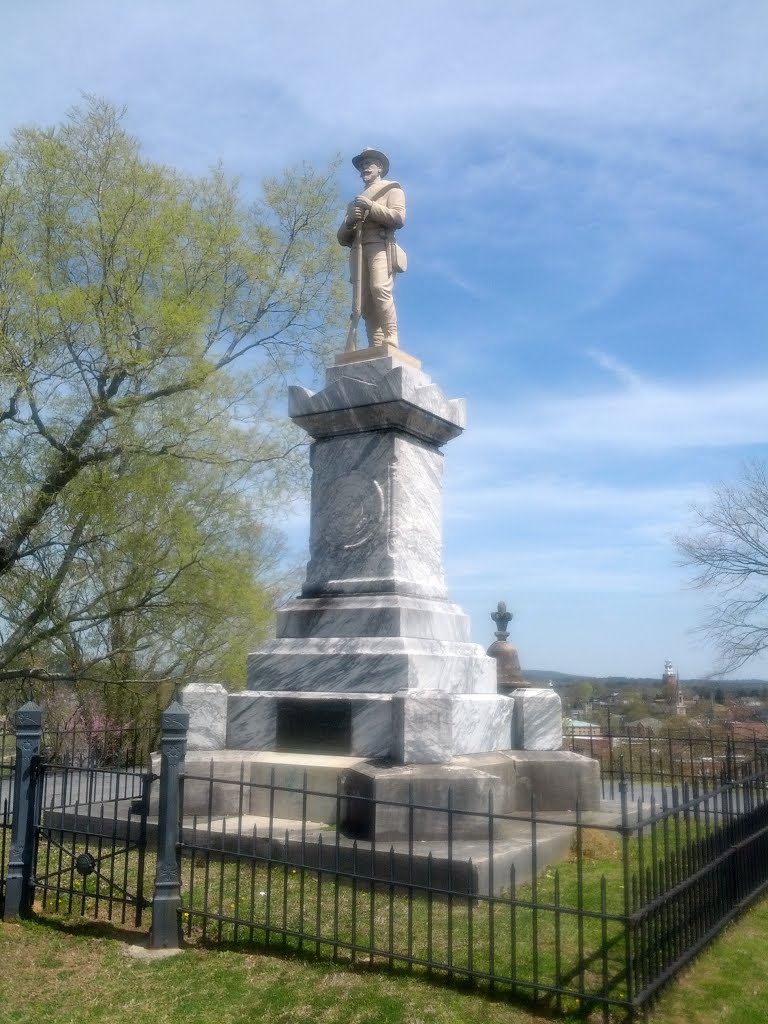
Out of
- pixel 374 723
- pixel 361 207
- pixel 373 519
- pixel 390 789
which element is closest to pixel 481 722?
pixel 374 723

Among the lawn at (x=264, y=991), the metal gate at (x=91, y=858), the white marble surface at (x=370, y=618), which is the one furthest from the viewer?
the white marble surface at (x=370, y=618)

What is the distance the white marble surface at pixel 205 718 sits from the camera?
781 cm

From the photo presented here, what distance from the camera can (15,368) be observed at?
1273cm

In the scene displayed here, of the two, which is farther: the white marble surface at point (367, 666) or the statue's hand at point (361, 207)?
the statue's hand at point (361, 207)

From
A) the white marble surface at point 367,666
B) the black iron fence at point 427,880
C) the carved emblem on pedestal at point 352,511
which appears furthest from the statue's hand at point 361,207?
the black iron fence at point 427,880

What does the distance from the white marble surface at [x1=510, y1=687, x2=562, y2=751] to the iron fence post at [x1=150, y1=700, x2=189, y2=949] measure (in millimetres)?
3691

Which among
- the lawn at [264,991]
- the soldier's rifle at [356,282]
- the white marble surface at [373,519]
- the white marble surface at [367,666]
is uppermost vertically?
the soldier's rifle at [356,282]

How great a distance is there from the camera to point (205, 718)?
7859mm

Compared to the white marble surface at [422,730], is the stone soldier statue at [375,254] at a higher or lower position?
higher

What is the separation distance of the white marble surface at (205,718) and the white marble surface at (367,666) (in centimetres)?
38

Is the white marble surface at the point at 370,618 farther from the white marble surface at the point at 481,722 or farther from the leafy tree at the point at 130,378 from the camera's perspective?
the leafy tree at the point at 130,378

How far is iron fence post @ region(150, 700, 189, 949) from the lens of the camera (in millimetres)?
5168

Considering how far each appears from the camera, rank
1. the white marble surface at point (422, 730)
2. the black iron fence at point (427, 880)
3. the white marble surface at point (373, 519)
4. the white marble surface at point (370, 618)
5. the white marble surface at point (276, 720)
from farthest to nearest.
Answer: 1. the white marble surface at point (373, 519)
2. the white marble surface at point (370, 618)
3. the white marble surface at point (276, 720)
4. the white marble surface at point (422, 730)
5. the black iron fence at point (427, 880)

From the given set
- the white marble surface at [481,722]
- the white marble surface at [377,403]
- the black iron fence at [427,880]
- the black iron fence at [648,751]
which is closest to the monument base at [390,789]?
the black iron fence at [427,880]
